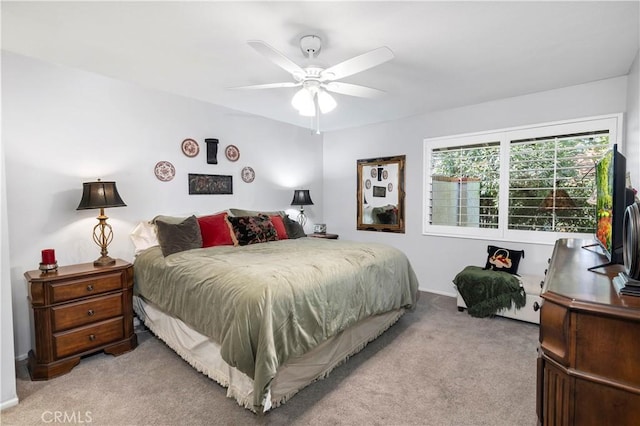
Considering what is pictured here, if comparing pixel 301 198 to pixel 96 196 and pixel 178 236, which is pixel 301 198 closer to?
pixel 178 236

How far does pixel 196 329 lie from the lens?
228 cm

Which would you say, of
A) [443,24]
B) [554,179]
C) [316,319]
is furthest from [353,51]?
[554,179]

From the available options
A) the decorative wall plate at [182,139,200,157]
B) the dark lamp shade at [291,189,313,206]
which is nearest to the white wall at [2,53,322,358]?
the decorative wall plate at [182,139,200,157]

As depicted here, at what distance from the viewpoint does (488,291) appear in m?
3.40

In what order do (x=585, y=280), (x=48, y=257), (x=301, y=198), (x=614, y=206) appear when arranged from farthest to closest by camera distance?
(x=301, y=198), (x=48, y=257), (x=614, y=206), (x=585, y=280)

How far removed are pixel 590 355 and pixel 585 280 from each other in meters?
0.41

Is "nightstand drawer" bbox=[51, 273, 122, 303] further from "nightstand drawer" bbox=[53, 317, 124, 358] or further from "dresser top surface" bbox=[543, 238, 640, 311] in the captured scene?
"dresser top surface" bbox=[543, 238, 640, 311]

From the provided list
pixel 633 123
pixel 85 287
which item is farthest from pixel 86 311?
pixel 633 123

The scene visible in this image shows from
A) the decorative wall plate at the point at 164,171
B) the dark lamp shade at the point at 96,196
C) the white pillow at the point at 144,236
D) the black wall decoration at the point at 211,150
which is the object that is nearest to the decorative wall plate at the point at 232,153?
the black wall decoration at the point at 211,150

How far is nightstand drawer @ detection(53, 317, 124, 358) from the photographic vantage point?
7.72 feet

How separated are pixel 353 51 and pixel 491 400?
2734 millimetres

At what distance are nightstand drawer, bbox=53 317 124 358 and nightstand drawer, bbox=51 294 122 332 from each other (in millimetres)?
50

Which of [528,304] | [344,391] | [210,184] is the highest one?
[210,184]

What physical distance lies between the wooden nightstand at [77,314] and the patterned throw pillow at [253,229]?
1.08 metres
